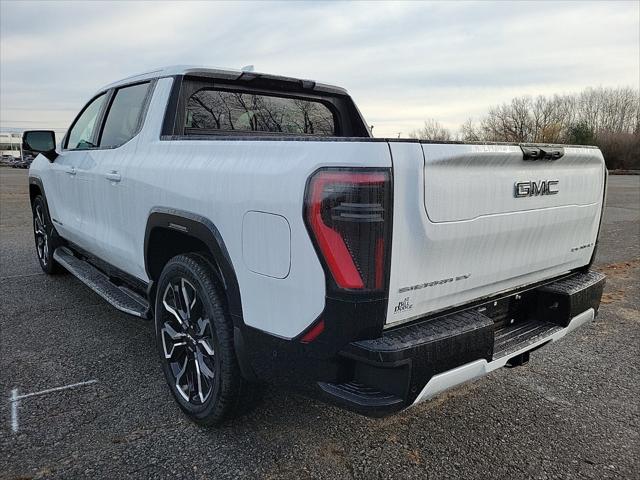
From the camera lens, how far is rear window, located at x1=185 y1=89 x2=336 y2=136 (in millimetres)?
3412

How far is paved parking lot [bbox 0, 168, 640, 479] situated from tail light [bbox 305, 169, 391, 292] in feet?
3.52

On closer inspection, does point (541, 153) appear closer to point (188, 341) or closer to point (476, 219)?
point (476, 219)

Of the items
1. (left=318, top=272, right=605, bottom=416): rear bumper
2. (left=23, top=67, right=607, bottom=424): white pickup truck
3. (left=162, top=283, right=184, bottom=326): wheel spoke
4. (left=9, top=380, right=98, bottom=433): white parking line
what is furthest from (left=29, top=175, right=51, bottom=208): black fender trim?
(left=318, top=272, right=605, bottom=416): rear bumper

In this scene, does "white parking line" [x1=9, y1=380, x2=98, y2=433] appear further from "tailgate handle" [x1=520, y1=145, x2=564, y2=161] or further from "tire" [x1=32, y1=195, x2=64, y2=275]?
"tailgate handle" [x1=520, y1=145, x2=564, y2=161]

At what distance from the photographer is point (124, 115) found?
3807mm

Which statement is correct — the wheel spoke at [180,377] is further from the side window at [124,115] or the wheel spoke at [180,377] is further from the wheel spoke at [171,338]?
the side window at [124,115]

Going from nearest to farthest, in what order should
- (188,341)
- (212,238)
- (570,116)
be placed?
(212,238)
(188,341)
(570,116)

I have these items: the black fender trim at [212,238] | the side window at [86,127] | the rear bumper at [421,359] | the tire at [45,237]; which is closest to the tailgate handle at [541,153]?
the rear bumper at [421,359]

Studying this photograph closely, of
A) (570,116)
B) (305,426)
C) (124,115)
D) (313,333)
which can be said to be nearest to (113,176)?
(124,115)

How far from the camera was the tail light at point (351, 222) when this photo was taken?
1883 millimetres

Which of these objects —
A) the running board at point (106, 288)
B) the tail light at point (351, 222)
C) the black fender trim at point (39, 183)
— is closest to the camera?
the tail light at point (351, 222)

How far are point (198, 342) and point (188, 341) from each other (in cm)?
13

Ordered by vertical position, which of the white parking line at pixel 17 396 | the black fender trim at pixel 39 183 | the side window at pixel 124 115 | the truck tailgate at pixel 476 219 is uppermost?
the side window at pixel 124 115

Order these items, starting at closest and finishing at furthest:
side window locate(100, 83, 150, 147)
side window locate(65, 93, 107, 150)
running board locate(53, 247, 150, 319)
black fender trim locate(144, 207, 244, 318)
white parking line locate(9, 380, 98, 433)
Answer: black fender trim locate(144, 207, 244, 318)
white parking line locate(9, 380, 98, 433)
running board locate(53, 247, 150, 319)
side window locate(100, 83, 150, 147)
side window locate(65, 93, 107, 150)
